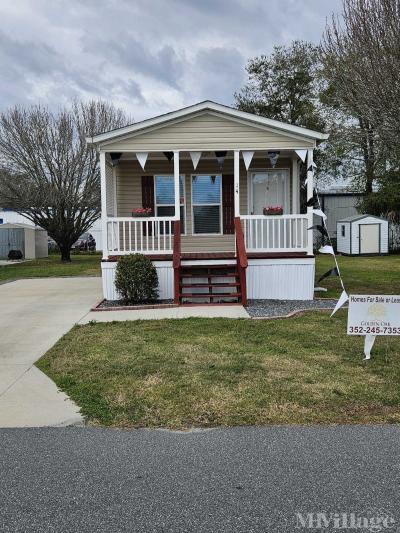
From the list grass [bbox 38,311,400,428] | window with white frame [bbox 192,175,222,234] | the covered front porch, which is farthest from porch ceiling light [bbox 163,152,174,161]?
grass [bbox 38,311,400,428]

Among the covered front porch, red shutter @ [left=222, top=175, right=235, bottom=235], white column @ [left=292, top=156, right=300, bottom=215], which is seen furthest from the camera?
red shutter @ [left=222, top=175, right=235, bottom=235]

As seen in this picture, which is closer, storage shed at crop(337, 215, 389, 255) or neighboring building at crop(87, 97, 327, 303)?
neighboring building at crop(87, 97, 327, 303)

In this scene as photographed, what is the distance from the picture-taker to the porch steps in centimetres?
1041

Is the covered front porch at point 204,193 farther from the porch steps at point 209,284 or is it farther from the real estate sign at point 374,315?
the real estate sign at point 374,315

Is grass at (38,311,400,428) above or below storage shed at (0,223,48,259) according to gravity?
below

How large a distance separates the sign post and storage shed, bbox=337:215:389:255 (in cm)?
2335

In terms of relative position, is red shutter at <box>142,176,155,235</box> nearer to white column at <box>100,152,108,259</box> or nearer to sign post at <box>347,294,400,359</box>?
white column at <box>100,152,108,259</box>

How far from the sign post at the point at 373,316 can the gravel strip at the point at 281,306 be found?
3.19 metres

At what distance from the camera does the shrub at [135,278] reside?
1041 centimetres

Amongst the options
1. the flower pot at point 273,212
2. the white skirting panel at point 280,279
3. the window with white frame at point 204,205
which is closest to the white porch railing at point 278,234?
the flower pot at point 273,212

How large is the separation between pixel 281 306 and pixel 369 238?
1999 cm

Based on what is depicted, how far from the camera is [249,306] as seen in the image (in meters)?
10.1

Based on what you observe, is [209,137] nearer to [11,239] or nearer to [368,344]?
[368,344]

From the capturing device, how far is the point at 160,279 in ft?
36.8
